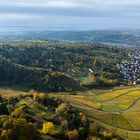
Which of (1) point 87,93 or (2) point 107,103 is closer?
(2) point 107,103

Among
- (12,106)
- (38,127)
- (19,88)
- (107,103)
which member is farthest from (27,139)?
(19,88)

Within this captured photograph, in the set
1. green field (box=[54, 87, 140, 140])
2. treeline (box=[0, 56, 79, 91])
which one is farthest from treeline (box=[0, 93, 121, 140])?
treeline (box=[0, 56, 79, 91])

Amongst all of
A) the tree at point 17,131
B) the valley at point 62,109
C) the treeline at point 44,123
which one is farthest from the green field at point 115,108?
the tree at point 17,131

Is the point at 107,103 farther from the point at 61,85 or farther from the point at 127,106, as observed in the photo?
the point at 61,85

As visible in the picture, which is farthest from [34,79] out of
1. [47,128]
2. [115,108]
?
[47,128]

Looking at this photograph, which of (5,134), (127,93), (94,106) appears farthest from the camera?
(127,93)

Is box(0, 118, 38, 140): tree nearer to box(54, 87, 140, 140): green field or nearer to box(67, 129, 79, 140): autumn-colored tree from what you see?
box(67, 129, 79, 140): autumn-colored tree

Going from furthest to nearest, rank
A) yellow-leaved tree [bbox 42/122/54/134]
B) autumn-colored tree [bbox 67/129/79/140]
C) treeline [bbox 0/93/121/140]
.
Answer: autumn-colored tree [bbox 67/129/79/140]
yellow-leaved tree [bbox 42/122/54/134]
treeline [bbox 0/93/121/140]

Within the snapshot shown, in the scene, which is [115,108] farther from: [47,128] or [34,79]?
[34,79]
